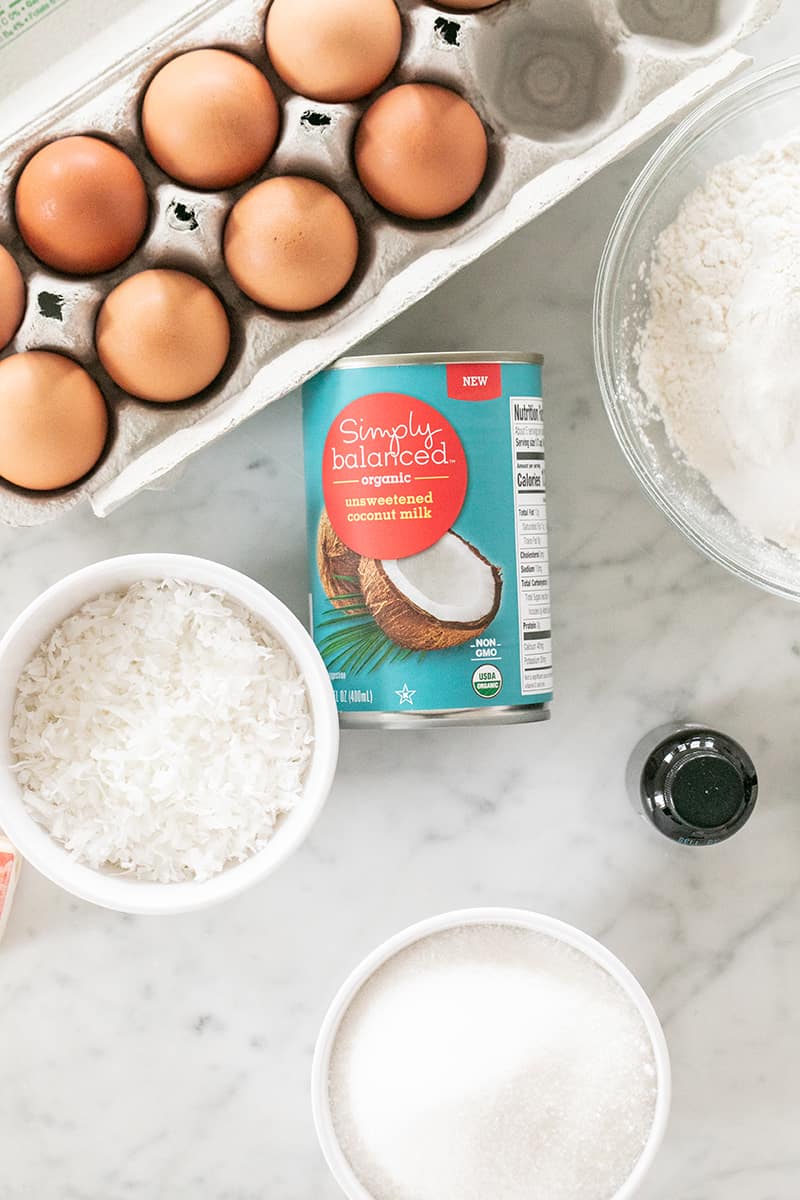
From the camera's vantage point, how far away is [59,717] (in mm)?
866

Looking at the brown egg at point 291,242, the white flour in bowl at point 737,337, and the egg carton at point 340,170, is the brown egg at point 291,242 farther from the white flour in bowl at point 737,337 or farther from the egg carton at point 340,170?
the white flour in bowl at point 737,337

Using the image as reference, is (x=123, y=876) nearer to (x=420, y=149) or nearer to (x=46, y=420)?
(x=46, y=420)

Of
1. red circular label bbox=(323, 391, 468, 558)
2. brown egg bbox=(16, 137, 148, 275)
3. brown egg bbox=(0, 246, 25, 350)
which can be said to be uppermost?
brown egg bbox=(16, 137, 148, 275)

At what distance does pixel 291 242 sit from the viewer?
0.79 meters

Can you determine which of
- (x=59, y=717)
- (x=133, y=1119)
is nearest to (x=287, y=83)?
(x=59, y=717)

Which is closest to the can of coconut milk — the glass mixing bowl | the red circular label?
the red circular label

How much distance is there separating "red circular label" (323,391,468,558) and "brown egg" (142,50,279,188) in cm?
20

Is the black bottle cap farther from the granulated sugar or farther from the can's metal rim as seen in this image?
the can's metal rim

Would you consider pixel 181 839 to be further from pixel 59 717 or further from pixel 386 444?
pixel 386 444

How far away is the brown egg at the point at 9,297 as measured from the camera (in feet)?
2.63

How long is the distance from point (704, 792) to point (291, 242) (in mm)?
547

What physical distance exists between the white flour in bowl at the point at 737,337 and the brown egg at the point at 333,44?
0.29 metres

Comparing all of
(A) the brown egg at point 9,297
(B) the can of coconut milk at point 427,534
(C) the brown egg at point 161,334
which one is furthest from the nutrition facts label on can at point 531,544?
(A) the brown egg at point 9,297

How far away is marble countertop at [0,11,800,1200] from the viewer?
0.99 m
